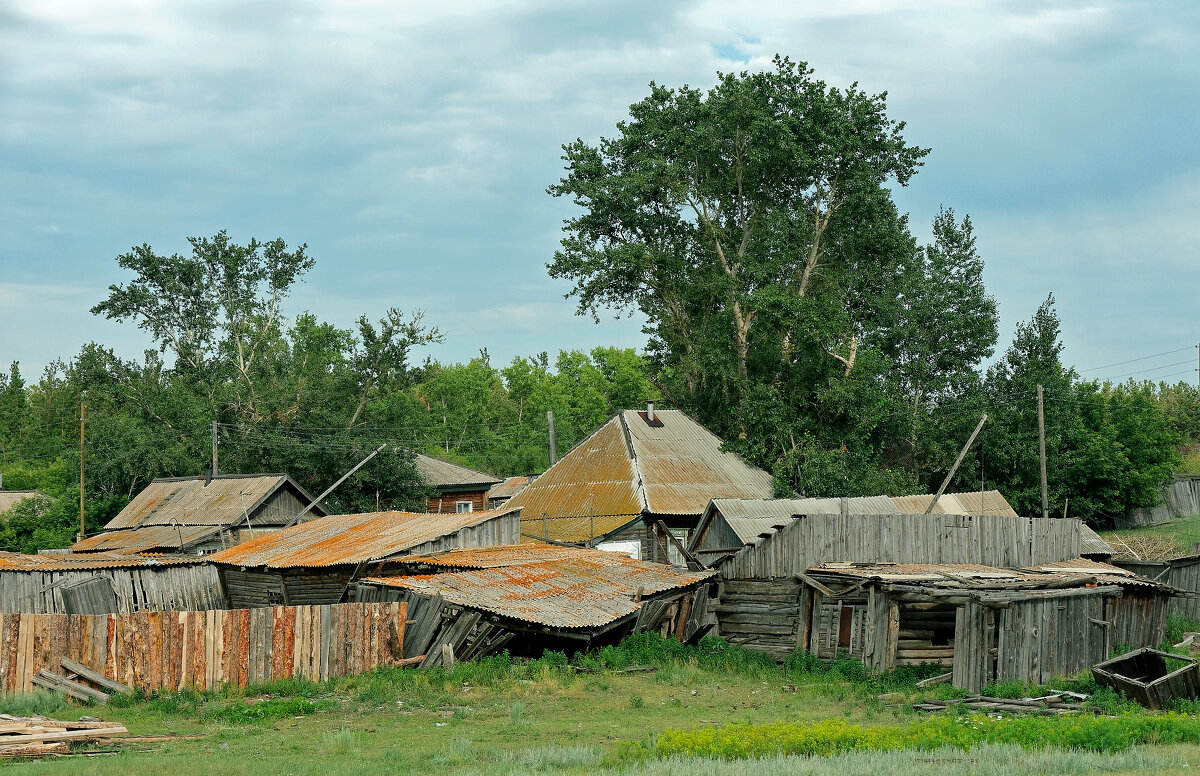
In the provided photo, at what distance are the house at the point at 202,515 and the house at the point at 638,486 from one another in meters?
12.0

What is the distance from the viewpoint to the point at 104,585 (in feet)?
96.4

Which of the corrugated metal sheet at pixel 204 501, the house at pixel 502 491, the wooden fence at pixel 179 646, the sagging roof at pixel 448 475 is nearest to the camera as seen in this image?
the wooden fence at pixel 179 646

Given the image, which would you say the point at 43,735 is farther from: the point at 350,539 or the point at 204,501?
the point at 204,501

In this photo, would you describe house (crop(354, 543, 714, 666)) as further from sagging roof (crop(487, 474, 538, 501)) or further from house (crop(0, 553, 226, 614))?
sagging roof (crop(487, 474, 538, 501))

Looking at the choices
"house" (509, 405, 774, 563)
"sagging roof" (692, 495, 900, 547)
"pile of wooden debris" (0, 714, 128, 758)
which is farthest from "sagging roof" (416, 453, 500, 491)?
"pile of wooden debris" (0, 714, 128, 758)

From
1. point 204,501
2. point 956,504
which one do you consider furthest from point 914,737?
point 204,501

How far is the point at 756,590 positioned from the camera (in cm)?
2527

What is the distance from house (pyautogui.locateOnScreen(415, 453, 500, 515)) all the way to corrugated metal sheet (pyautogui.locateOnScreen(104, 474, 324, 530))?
12624 millimetres

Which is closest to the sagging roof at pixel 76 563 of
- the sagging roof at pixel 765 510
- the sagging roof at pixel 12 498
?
the sagging roof at pixel 765 510

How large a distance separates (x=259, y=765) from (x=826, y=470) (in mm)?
33802

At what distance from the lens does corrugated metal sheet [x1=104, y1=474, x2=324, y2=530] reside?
45.5 meters

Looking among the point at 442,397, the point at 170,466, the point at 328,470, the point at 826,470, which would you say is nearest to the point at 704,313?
the point at 826,470

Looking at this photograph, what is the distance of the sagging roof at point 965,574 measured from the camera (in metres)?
21.1

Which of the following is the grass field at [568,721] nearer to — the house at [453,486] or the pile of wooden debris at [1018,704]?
the pile of wooden debris at [1018,704]
